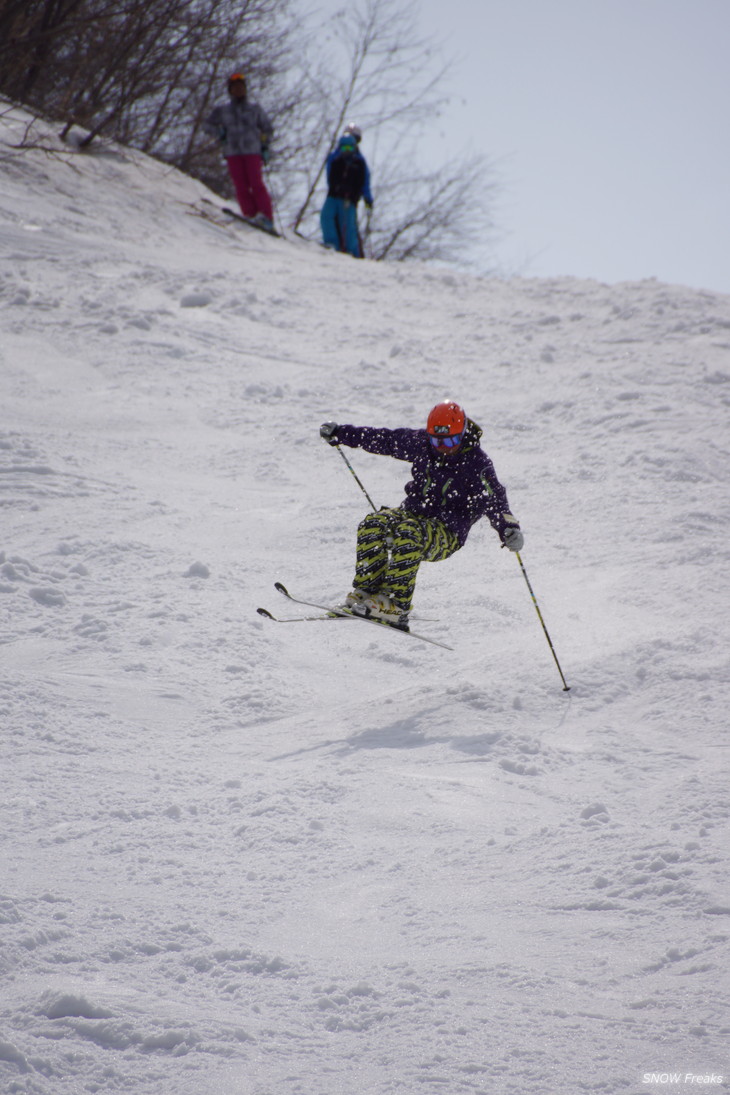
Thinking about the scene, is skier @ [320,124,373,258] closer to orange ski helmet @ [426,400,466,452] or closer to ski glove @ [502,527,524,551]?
orange ski helmet @ [426,400,466,452]

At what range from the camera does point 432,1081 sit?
7.90 feet

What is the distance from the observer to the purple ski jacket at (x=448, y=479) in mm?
5094

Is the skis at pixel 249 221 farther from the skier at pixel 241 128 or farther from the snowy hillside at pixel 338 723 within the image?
the snowy hillside at pixel 338 723

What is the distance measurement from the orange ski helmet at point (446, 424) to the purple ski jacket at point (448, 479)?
128 millimetres

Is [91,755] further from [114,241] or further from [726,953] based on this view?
[114,241]

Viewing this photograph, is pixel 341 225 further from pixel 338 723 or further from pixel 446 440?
pixel 338 723

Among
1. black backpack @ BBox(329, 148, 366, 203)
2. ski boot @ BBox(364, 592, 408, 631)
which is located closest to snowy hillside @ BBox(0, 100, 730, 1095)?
ski boot @ BBox(364, 592, 408, 631)

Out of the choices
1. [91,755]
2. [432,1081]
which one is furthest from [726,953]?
[91,755]

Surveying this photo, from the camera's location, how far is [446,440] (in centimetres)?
500

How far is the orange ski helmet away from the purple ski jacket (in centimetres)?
13

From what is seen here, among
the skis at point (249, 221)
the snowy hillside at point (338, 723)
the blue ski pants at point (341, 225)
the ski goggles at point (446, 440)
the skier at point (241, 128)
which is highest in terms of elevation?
the skier at point (241, 128)

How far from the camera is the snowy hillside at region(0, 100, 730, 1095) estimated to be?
8.47ft

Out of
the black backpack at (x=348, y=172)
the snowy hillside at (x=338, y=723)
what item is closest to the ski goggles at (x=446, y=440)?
the snowy hillside at (x=338, y=723)

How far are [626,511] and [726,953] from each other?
4.54m
